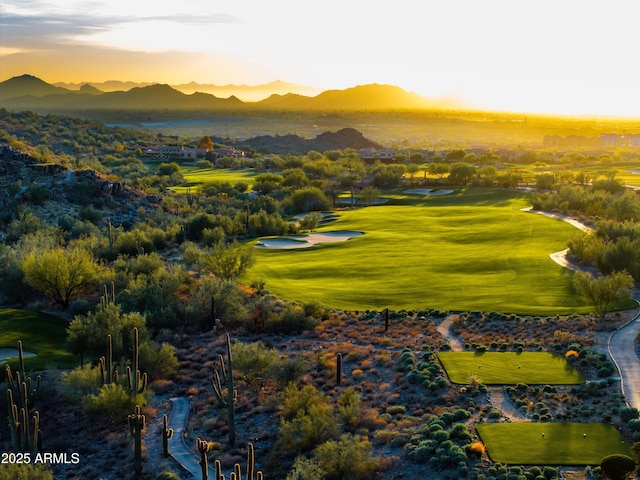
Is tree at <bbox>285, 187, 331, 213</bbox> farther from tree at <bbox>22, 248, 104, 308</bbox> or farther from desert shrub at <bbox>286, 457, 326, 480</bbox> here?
desert shrub at <bbox>286, 457, 326, 480</bbox>

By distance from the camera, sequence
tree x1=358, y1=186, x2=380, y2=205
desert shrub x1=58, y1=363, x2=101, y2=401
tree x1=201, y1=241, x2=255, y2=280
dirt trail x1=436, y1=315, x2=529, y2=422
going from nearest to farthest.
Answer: dirt trail x1=436, y1=315, x2=529, y2=422
desert shrub x1=58, y1=363, x2=101, y2=401
tree x1=201, y1=241, x2=255, y2=280
tree x1=358, y1=186, x2=380, y2=205

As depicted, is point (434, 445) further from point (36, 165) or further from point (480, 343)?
point (36, 165)

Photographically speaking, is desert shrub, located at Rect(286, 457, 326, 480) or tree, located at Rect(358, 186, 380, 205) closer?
desert shrub, located at Rect(286, 457, 326, 480)

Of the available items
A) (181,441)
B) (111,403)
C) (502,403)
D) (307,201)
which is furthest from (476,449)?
(307,201)

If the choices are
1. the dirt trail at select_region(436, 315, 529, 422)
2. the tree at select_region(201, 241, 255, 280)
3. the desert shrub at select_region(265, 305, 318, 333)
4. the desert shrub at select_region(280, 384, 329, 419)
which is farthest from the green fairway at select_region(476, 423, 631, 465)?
the tree at select_region(201, 241, 255, 280)

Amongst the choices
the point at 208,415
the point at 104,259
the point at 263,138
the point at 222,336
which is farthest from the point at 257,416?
the point at 263,138

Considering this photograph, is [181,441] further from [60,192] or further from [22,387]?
[60,192]
